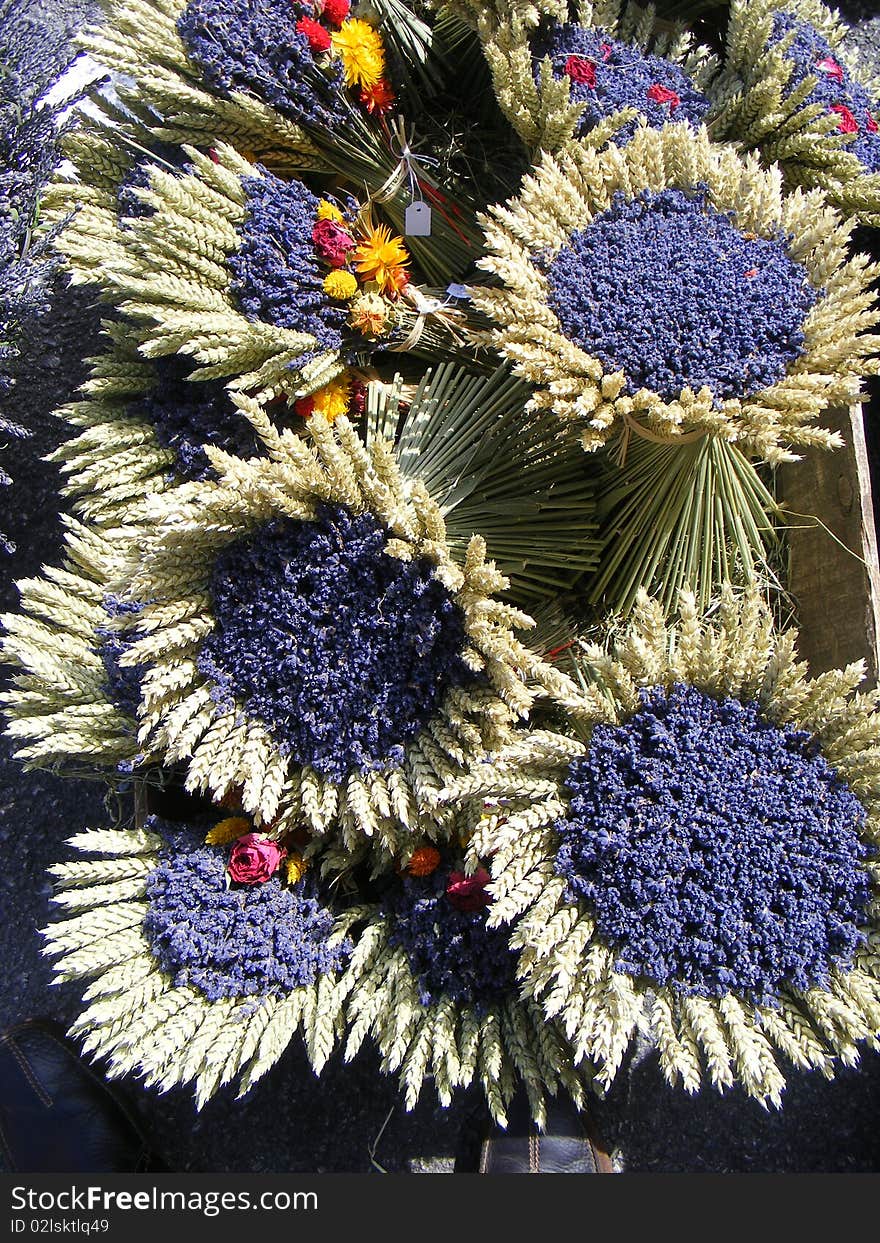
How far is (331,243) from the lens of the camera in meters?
1.30

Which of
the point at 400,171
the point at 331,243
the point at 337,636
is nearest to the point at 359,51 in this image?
the point at 400,171

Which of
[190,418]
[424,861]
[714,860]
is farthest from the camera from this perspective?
[190,418]

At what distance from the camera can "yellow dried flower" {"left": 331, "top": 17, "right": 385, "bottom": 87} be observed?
132cm

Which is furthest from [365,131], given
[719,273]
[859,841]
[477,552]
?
[859,841]

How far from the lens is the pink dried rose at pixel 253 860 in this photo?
4.09 ft

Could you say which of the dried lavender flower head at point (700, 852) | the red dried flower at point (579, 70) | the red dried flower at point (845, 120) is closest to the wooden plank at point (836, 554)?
the dried lavender flower head at point (700, 852)

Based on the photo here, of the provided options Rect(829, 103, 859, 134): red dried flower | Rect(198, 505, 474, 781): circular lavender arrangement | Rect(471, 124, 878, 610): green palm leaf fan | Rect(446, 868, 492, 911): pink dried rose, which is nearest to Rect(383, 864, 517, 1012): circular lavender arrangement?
Rect(446, 868, 492, 911): pink dried rose

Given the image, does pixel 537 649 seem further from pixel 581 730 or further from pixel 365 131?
pixel 365 131

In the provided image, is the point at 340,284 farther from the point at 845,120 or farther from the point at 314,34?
the point at 845,120

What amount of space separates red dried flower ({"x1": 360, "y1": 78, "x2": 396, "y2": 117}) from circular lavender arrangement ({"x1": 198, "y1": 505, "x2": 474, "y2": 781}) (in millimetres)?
706

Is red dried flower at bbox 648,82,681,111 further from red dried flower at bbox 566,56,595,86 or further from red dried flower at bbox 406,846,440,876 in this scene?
red dried flower at bbox 406,846,440,876

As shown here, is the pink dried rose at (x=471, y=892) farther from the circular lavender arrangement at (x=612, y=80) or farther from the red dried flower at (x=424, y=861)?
the circular lavender arrangement at (x=612, y=80)

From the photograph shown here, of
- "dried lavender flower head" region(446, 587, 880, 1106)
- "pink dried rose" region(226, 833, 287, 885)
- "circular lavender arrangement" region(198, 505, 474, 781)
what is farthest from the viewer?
"pink dried rose" region(226, 833, 287, 885)

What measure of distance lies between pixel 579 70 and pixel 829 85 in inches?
17.0
